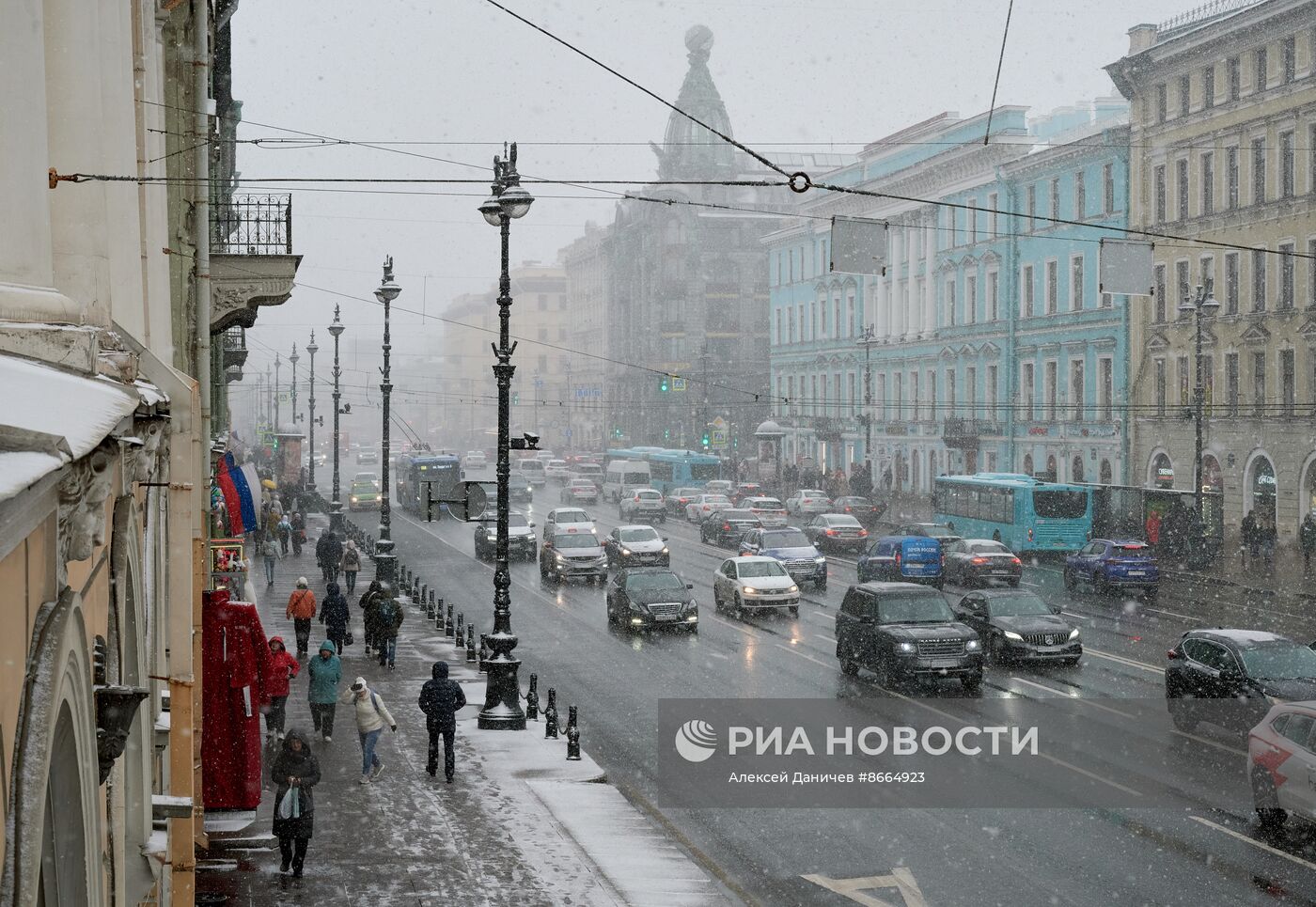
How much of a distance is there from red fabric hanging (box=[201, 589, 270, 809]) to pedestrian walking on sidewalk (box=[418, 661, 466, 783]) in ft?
6.82

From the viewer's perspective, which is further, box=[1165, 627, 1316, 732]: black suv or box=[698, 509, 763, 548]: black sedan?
box=[698, 509, 763, 548]: black sedan

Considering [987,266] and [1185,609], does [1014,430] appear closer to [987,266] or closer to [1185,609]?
[987,266]

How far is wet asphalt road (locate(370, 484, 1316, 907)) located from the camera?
1319 cm

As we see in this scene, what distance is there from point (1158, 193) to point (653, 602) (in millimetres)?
33253

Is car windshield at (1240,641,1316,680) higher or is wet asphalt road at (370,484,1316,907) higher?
car windshield at (1240,641,1316,680)

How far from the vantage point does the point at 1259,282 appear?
161 feet

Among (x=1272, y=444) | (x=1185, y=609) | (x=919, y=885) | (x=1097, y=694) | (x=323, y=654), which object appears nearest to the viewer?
(x=919, y=885)

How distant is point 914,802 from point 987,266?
174ft

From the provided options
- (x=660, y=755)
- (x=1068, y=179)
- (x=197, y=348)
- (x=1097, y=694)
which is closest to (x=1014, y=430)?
(x=1068, y=179)

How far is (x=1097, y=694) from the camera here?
2234 centimetres

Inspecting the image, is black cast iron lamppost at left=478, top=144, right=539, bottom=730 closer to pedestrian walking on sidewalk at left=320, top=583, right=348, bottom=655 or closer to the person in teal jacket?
the person in teal jacket

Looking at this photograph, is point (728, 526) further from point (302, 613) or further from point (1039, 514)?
point (302, 613)

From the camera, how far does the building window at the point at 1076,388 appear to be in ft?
196

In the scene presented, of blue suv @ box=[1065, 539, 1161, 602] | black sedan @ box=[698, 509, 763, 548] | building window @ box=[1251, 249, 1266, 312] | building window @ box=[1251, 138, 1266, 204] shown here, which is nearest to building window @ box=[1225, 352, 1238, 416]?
building window @ box=[1251, 249, 1266, 312]
